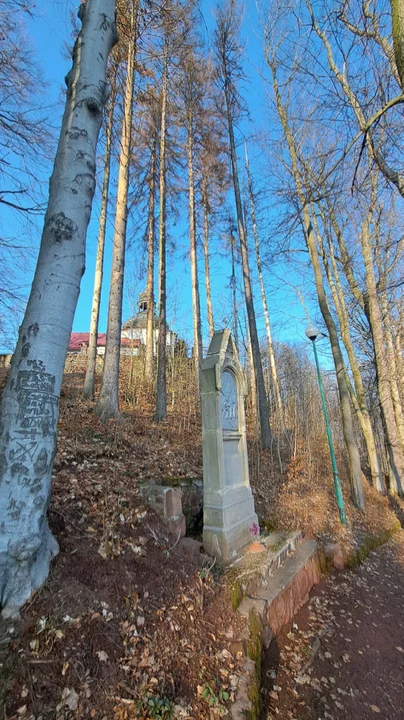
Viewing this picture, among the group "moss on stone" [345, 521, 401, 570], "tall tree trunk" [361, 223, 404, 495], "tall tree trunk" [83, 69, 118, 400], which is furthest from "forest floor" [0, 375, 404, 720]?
"tall tree trunk" [361, 223, 404, 495]

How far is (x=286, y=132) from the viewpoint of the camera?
28.4 feet

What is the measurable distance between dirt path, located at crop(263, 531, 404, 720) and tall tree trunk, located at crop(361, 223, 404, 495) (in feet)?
18.1

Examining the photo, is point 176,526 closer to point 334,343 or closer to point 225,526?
point 225,526

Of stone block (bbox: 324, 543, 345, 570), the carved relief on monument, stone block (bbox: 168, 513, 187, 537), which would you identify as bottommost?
stone block (bbox: 324, 543, 345, 570)

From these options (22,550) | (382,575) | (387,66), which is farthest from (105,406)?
(387,66)

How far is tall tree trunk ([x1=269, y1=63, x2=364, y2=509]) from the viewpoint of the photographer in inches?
301

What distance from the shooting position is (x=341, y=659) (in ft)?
10.0

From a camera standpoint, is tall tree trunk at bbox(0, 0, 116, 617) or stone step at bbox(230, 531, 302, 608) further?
stone step at bbox(230, 531, 302, 608)

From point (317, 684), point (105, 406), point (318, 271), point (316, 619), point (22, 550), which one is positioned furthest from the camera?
point (318, 271)

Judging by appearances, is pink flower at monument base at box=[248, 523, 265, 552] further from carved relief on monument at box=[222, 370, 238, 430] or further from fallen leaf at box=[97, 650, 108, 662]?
fallen leaf at box=[97, 650, 108, 662]

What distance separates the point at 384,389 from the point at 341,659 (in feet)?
25.9

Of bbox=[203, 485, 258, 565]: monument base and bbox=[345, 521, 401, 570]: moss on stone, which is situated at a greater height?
bbox=[203, 485, 258, 565]: monument base

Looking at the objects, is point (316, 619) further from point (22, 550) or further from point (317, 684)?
point (22, 550)

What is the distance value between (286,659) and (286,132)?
35.2ft
